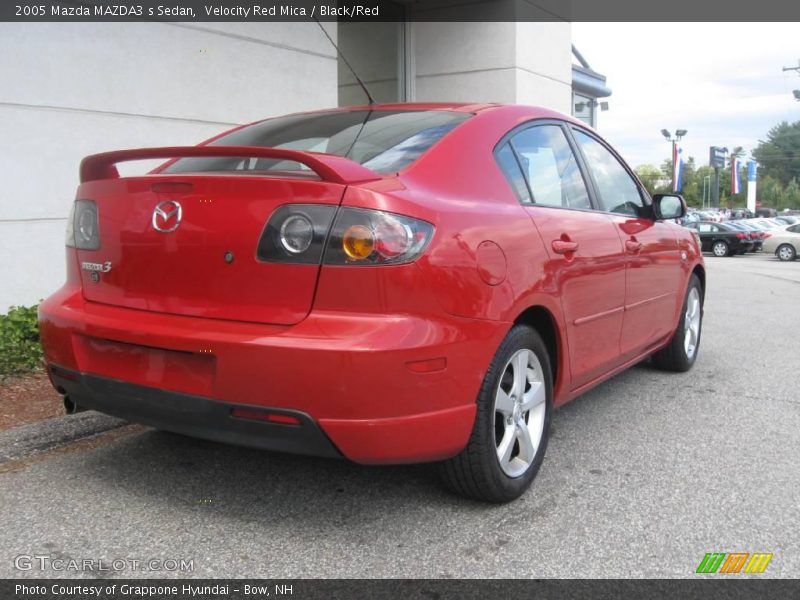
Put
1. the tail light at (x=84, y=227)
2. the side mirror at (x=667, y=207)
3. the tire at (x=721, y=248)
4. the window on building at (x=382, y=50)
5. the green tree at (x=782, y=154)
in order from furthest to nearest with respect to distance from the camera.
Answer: the green tree at (x=782, y=154)
the tire at (x=721, y=248)
the window on building at (x=382, y=50)
the side mirror at (x=667, y=207)
the tail light at (x=84, y=227)

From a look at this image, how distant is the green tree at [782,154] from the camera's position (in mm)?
138125

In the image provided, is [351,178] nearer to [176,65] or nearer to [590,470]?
[590,470]

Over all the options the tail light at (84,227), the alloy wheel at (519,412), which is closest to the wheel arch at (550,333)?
the alloy wheel at (519,412)

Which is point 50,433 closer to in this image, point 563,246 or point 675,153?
point 563,246

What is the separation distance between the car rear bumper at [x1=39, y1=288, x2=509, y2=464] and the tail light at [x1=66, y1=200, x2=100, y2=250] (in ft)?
1.15

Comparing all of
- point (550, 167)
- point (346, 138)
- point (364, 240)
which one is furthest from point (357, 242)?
point (550, 167)

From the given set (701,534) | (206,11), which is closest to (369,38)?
(206,11)

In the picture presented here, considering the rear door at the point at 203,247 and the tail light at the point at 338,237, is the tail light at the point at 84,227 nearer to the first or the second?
the rear door at the point at 203,247

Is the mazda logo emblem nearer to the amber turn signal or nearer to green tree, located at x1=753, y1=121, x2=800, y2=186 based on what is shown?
the amber turn signal

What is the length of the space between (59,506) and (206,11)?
569cm

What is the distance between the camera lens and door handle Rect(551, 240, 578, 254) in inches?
133

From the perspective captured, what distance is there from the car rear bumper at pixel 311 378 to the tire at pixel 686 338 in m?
3.04

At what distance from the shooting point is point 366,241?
8.36 ft

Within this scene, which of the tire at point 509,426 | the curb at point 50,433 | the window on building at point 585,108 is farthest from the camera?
the window on building at point 585,108
